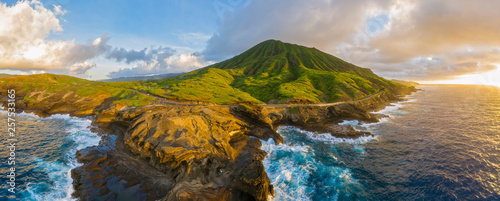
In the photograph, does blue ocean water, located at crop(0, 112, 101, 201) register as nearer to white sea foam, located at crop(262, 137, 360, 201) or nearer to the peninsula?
the peninsula

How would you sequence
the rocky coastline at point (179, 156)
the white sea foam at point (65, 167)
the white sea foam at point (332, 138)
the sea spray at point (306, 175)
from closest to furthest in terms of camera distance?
1. the white sea foam at point (65, 167)
2. the rocky coastline at point (179, 156)
3. the sea spray at point (306, 175)
4. the white sea foam at point (332, 138)

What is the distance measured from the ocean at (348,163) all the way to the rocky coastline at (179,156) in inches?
142

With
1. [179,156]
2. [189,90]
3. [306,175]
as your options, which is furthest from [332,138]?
[189,90]

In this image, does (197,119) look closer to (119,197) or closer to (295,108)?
(119,197)

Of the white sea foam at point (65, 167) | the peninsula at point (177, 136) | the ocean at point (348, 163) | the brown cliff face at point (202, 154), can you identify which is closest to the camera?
the white sea foam at point (65, 167)

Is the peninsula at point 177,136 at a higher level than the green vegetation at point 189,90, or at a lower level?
lower

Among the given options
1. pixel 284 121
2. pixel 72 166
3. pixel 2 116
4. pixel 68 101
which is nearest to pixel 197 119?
pixel 72 166

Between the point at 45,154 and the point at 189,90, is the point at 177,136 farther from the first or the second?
the point at 189,90

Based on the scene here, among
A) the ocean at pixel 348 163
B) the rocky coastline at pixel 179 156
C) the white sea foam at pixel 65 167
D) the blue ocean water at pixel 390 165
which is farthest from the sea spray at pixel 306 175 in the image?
the white sea foam at pixel 65 167

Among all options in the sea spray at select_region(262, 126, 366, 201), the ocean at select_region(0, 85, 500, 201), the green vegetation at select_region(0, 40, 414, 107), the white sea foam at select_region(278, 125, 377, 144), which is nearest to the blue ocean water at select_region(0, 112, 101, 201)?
the ocean at select_region(0, 85, 500, 201)

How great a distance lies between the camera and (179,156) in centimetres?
3450

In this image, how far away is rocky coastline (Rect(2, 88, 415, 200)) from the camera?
27.8m

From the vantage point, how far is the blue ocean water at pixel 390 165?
30875 mm

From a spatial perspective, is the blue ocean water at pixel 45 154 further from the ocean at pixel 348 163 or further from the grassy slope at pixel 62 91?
the grassy slope at pixel 62 91
